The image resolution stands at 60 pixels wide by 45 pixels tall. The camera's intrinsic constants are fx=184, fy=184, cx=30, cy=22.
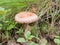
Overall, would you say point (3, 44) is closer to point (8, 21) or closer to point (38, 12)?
point (8, 21)

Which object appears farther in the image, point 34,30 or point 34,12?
point 34,12

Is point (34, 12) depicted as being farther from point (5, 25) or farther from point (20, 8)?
point (5, 25)

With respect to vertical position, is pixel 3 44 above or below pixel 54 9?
below

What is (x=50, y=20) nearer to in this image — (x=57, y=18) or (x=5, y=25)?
(x=57, y=18)

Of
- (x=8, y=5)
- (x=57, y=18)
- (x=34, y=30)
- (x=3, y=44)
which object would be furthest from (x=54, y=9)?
(x=3, y=44)

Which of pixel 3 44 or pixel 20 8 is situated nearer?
pixel 3 44

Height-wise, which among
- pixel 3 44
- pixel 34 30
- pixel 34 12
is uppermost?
pixel 34 12

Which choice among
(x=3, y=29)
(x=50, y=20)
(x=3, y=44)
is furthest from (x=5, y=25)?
(x=50, y=20)

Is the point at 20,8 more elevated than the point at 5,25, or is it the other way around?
the point at 20,8
